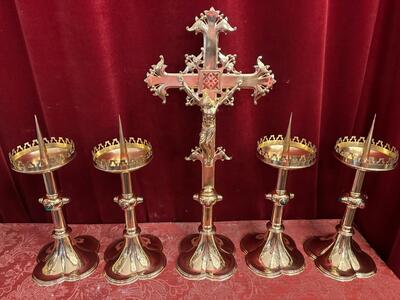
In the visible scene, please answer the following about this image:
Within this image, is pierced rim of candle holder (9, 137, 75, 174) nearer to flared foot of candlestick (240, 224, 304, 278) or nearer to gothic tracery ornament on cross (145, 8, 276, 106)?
gothic tracery ornament on cross (145, 8, 276, 106)

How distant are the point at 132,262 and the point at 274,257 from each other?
48 centimetres

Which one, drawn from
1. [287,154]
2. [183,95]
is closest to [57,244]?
[183,95]

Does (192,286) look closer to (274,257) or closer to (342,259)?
(274,257)

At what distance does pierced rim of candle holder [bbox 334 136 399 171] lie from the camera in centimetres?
106

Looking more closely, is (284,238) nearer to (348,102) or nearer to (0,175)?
(348,102)

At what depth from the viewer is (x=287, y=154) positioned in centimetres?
109

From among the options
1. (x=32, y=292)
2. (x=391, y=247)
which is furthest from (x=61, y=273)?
(x=391, y=247)

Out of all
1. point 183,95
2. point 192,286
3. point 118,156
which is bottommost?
point 192,286

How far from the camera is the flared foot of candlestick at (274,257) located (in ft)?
3.98

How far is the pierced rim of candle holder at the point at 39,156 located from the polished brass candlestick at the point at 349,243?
2.79ft

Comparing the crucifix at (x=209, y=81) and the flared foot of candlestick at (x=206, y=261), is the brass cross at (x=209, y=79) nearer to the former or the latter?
the crucifix at (x=209, y=81)

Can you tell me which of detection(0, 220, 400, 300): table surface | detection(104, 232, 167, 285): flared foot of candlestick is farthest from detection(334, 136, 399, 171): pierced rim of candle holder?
detection(104, 232, 167, 285): flared foot of candlestick

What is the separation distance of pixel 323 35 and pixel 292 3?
14cm

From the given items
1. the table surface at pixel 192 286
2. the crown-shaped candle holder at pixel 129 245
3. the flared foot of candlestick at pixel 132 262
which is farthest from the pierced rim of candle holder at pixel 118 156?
the table surface at pixel 192 286
